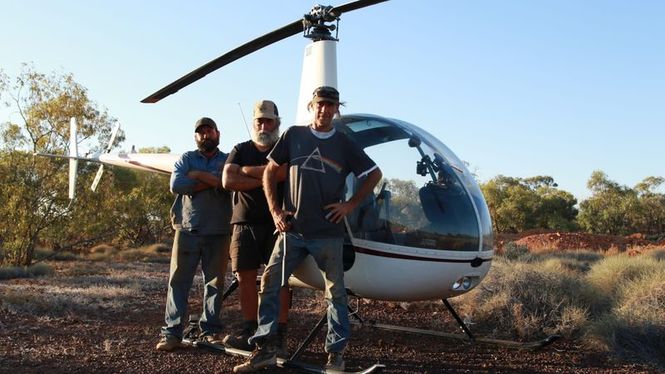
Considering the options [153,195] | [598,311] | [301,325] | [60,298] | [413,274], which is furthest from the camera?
[153,195]

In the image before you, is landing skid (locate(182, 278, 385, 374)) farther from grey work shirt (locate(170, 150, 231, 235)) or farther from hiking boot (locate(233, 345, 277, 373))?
grey work shirt (locate(170, 150, 231, 235))

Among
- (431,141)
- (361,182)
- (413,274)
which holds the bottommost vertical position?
(413,274)

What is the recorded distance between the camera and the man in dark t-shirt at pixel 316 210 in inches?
164

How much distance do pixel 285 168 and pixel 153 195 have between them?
2486 centimetres

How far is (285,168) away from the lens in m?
4.36

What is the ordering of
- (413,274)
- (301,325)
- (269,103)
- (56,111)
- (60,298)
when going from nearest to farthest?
(413,274), (269,103), (301,325), (60,298), (56,111)

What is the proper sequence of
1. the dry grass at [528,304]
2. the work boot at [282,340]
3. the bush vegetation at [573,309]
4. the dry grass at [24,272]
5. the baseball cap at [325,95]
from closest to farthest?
the baseball cap at [325,95] < the work boot at [282,340] < the bush vegetation at [573,309] < the dry grass at [528,304] < the dry grass at [24,272]

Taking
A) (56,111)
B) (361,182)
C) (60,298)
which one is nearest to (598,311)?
(361,182)

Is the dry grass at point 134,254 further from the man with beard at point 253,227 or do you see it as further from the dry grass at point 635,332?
the dry grass at point 635,332

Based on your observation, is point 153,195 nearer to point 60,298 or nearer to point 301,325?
point 60,298

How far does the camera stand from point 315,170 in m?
4.17

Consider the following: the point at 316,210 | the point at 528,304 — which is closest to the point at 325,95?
the point at 316,210

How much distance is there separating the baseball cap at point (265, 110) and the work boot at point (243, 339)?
1718 mm

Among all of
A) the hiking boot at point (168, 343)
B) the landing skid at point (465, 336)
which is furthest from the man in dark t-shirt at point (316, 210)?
the landing skid at point (465, 336)
